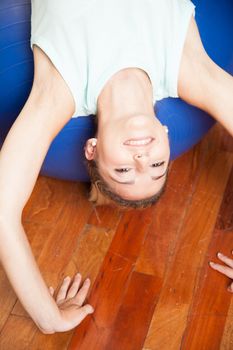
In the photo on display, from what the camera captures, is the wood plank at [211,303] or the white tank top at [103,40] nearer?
the white tank top at [103,40]

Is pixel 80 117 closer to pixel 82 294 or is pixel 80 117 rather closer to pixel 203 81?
pixel 203 81

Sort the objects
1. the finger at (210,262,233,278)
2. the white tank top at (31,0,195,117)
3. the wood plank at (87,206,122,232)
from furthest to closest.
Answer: the wood plank at (87,206,122,232) < the finger at (210,262,233,278) < the white tank top at (31,0,195,117)

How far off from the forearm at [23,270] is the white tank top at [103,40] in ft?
1.21

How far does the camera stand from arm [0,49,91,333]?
122cm

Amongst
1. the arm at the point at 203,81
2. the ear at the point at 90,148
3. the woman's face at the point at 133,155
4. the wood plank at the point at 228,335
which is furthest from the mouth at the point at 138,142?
the wood plank at the point at 228,335

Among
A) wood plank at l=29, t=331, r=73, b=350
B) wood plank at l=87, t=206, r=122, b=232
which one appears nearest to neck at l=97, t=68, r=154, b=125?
wood plank at l=87, t=206, r=122, b=232

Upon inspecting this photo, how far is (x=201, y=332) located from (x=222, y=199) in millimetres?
500

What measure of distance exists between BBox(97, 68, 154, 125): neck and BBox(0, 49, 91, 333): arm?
0.32ft

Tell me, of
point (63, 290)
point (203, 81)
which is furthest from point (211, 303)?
point (203, 81)

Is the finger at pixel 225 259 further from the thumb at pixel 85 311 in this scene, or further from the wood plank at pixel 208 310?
the thumb at pixel 85 311

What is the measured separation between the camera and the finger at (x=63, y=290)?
1.50 metres

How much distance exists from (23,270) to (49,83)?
0.49 metres

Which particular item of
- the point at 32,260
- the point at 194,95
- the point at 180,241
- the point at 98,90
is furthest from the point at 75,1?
the point at 180,241

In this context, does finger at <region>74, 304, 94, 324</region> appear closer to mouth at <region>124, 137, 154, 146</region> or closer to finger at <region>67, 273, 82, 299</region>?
finger at <region>67, 273, 82, 299</region>
